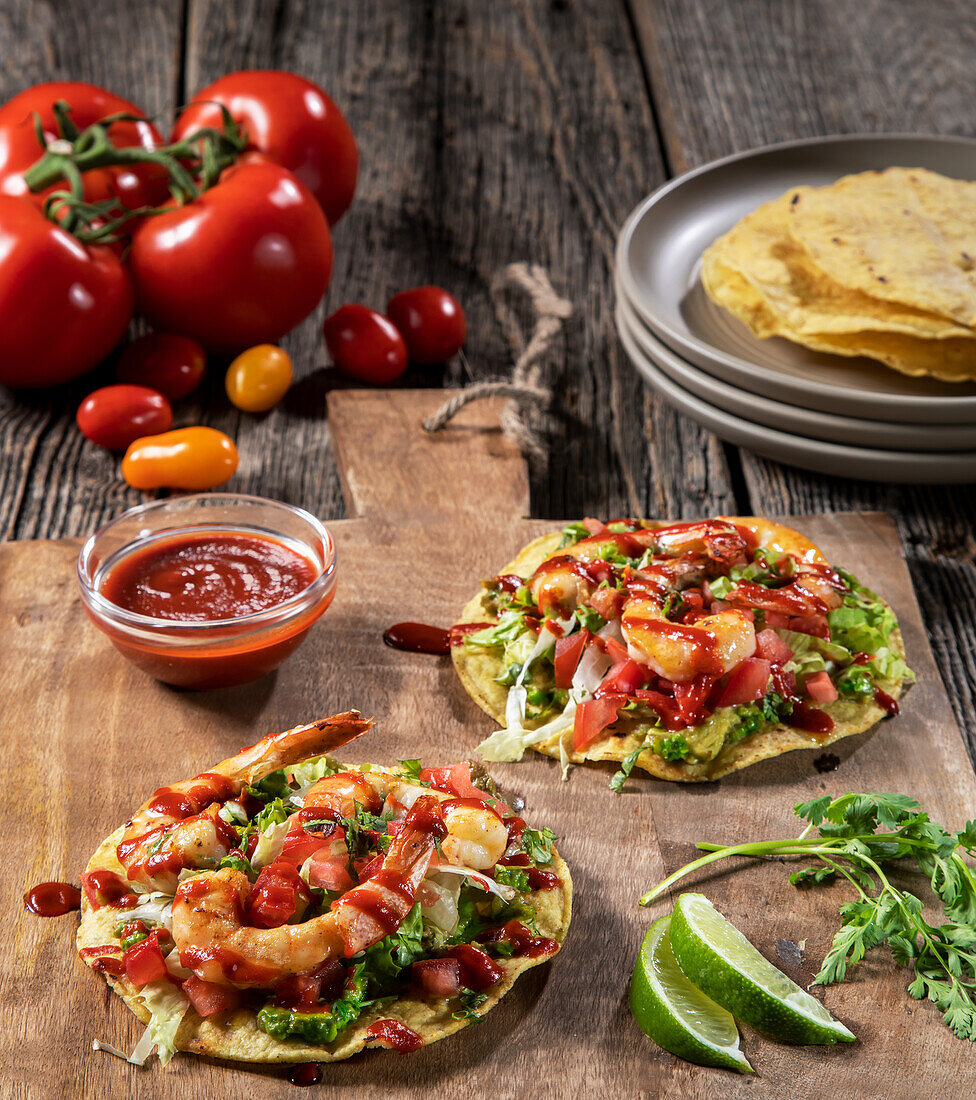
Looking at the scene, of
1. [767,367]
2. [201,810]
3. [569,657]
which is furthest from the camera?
[767,367]

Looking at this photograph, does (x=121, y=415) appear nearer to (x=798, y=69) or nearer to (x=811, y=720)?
(x=811, y=720)

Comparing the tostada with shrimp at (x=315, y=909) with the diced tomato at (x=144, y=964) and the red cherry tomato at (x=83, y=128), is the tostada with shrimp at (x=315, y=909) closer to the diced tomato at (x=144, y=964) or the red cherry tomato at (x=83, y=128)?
the diced tomato at (x=144, y=964)

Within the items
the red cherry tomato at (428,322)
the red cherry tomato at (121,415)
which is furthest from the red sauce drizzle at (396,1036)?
the red cherry tomato at (428,322)

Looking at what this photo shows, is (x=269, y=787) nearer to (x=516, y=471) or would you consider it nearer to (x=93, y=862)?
(x=93, y=862)

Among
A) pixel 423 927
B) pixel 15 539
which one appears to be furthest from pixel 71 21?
pixel 423 927

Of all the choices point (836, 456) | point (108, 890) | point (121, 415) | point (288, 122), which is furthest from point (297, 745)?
point (288, 122)

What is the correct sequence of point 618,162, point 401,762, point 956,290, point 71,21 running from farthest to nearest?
point 71,21 → point 618,162 → point 956,290 → point 401,762
